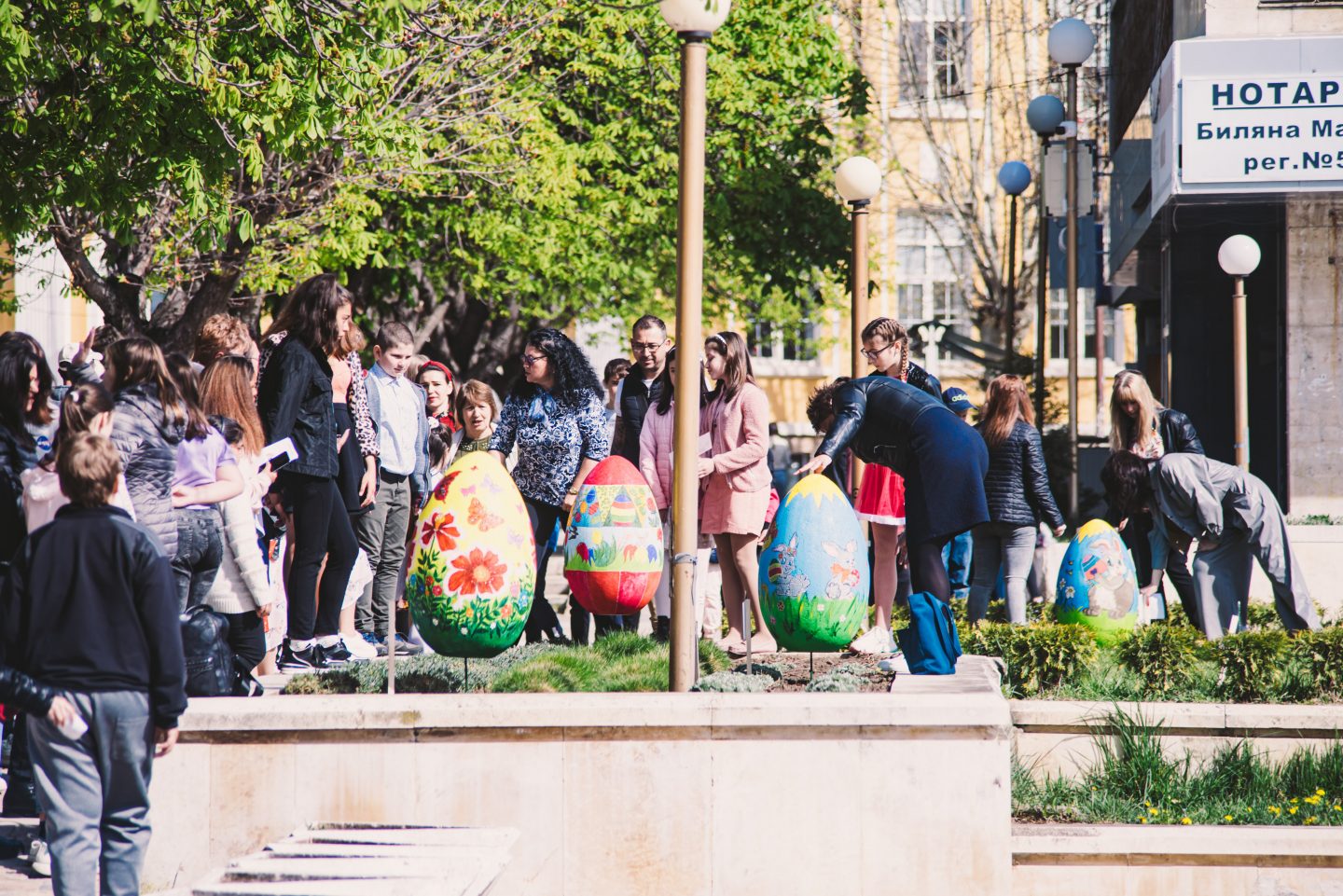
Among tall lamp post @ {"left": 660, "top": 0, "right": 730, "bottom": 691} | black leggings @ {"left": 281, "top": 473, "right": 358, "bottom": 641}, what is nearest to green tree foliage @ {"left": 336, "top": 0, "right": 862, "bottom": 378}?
black leggings @ {"left": 281, "top": 473, "right": 358, "bottom": 641}

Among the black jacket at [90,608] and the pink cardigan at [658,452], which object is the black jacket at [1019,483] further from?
the black jacket at [90,608]

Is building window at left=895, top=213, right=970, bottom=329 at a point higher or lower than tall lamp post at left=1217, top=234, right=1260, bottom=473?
higher

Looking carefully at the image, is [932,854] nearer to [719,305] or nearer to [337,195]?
[337,195]

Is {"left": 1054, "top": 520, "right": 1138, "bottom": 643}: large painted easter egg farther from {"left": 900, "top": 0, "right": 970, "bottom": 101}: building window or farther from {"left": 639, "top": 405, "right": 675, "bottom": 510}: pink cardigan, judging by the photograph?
{"left": 900, "top": 0, "right": 970, "bottom": 101}: building window

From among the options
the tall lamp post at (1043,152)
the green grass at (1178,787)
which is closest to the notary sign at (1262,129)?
the tall lamp post at (1043,152)

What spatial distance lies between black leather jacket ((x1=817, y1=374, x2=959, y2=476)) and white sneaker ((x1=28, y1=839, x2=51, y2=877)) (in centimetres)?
391

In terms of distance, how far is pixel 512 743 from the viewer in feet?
19.9

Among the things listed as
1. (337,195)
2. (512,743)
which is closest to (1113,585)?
(512,743)

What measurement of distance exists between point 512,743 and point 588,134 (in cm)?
1622

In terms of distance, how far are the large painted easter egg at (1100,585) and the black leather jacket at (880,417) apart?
220 cm

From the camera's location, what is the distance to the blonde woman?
34.0 feet

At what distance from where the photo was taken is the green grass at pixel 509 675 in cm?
686

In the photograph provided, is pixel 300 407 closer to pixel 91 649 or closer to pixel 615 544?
pixel 615 544

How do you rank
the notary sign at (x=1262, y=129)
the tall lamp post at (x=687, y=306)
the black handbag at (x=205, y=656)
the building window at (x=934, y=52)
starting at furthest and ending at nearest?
the building window at (x=934, y=52)
the notary sign at (x=1262, y=129)
the tall lamp post at (x=687, y=306)
the black handbag at (x=205, y=656)
